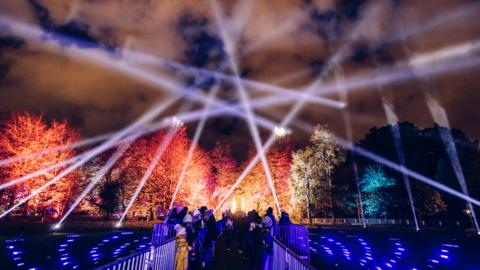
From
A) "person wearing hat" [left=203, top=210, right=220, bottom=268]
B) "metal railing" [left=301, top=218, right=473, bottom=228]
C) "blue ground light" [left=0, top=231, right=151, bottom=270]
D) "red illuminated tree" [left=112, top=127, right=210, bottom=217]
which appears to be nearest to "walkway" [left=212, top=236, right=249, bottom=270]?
"person wearing hat" [left=203, top=210, right=220, bottom=268]

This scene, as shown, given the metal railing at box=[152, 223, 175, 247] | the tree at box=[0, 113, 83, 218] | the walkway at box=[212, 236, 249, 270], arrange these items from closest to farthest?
the walkway at box=[212, 236, 249, 270] → the metal railing at box=[152, 223, 175, 247] → the tree at box=[0, 113, 83, 218]

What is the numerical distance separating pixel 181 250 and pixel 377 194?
126ft

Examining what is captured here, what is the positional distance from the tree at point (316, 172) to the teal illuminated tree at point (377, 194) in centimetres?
602

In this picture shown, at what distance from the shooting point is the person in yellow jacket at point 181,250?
28.0 ft

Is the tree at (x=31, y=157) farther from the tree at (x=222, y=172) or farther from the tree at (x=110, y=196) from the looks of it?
the tree at (x=222, y=172)

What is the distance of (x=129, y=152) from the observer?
38.1 m

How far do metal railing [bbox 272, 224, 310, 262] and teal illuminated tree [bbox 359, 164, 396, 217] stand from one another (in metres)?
34.2

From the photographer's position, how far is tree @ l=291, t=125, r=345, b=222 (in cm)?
3669

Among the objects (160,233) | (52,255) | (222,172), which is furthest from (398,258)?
(222,172)

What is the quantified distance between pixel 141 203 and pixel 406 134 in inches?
2025

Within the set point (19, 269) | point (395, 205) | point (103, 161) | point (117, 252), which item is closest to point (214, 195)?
point (103, 161)

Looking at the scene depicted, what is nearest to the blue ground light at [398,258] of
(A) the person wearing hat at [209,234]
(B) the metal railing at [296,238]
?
(B) the metal railing at [296,238]

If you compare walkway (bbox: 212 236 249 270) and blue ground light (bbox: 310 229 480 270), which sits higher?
blue ground light (bbox: 310 229 480 270)

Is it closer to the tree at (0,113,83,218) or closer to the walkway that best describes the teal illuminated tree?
the walkway
